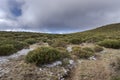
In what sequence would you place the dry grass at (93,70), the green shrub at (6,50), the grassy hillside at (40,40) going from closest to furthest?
the dry grass at (93,70), the green shrub at (6,50), the grassy hillside at (40,40)

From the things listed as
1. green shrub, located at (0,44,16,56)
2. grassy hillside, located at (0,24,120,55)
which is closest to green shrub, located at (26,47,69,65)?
green shrub, located at (0,44,16,56)

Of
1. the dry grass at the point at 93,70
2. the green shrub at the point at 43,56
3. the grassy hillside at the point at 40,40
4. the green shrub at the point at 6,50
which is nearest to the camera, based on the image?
the dry grass at the point at 93,70

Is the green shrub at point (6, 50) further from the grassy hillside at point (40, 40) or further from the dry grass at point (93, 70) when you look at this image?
the dry grass at point (93, 70)

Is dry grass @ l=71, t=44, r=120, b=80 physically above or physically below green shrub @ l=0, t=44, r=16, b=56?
below

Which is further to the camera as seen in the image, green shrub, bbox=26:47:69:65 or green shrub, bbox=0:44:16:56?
green shrub, bbox=0:44:16:56

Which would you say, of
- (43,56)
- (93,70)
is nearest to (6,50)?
(43,56)

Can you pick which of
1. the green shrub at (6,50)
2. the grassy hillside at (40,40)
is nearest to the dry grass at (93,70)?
the green shrub at (6,50)

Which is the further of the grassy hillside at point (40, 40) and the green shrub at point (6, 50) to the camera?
the grassy hillside at point (40, 40)

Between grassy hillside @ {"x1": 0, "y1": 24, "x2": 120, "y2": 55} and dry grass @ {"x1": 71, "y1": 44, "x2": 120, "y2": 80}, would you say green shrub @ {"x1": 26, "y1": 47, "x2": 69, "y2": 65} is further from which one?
grassy hillside @ {"x1": 0, "y1": 24, "x2": 120, "y2": 55}

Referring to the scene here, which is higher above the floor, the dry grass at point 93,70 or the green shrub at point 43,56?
the green shrub at point 43,56

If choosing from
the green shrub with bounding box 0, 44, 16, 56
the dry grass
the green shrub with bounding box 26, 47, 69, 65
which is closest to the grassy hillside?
the green shrub with bounding box 0, 44, 16, 56

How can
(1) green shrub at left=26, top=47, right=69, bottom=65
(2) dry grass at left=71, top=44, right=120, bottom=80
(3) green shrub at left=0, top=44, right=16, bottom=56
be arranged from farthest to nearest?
(3) green shrub at left=0, top=44, right=16, bottom=56, (1) green shrub at left=26, top=47, right=69, bottom=65, (2) dry grass at left=71, top=44, right=120, bottom=80

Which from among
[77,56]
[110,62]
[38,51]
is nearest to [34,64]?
[38,51]

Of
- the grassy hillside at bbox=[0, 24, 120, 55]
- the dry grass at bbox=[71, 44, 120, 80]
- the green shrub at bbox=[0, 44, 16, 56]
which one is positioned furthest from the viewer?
the grassy hillside at bbox=[0, 24, 120, 55]
